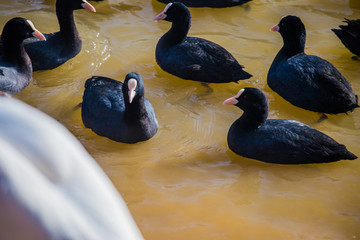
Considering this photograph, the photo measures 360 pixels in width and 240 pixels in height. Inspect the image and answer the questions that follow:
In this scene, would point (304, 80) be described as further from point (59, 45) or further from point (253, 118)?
point (59, 45)

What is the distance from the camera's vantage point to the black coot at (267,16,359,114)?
4.68 m

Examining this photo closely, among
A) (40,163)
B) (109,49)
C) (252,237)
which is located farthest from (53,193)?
(109,49)

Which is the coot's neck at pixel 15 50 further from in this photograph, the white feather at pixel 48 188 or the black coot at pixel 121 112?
the white feather at pixel 48 188

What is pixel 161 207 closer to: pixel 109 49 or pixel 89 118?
pixel 89 118

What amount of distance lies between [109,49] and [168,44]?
0.85 metres

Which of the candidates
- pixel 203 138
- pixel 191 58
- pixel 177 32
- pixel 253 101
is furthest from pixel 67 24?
pixel 253 101

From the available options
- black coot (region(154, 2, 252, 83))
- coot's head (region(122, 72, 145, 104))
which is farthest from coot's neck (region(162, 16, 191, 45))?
coot's head (region(122, 72, 145, 104))

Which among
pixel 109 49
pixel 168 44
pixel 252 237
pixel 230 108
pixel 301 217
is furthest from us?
pixel 109 49

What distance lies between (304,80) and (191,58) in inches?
48.3

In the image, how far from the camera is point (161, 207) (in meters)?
3.43

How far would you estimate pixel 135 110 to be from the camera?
13.3 ft

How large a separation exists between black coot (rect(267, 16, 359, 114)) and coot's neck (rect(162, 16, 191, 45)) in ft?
3.55

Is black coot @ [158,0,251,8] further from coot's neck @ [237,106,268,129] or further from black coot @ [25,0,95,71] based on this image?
coot's neck @ [237,106,268,129]

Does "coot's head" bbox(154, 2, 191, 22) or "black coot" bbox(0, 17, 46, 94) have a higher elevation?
"coot's head" bbox(154, 2, 191, 22)
